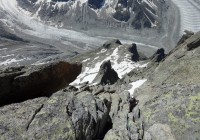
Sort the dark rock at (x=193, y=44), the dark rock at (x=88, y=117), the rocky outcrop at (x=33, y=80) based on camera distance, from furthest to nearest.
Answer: the dark rock at (x=193, y=44) → the rocky outcrop at (x=33, y=80) → the dark rock at (x=88, y=117)

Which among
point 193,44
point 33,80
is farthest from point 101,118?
point 193,44

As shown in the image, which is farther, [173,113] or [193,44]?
[193,44]

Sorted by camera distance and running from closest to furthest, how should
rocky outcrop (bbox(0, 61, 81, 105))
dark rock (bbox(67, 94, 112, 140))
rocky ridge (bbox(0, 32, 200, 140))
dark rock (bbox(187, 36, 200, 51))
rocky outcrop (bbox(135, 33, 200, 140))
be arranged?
1. rocky ridge (bbox(0, 32, 200, 140))
2. dark rock (bbox(67, 94, 112, 140))
3. rocky outcrop (bbox(135, 33, 200, 140))
4. rocky outcrop (bbox(0, 61, 81, 105))
5. dark rock (bbox(187, 36, 200, 51))

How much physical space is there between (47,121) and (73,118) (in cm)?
147

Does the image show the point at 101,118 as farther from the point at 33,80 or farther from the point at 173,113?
the point at 33,80

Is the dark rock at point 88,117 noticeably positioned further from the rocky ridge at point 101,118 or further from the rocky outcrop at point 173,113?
the rocky outcrop at point 173,113

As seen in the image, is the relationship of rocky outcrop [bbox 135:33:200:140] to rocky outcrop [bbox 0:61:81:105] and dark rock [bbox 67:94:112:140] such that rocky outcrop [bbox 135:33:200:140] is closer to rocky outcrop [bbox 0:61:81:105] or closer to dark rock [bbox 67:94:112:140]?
dark rock [bbox 67:94:112:140]

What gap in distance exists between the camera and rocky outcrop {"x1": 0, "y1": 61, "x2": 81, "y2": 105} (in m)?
24.6

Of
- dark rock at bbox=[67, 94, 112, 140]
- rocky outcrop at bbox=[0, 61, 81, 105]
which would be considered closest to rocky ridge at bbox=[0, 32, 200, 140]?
dark rock at bbox=[67, 94, 112, 140]

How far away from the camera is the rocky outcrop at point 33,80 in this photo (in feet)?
80.8

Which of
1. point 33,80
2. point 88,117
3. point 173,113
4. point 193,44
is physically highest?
point 33,80

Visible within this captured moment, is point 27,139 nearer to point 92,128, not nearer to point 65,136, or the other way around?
point 65,136

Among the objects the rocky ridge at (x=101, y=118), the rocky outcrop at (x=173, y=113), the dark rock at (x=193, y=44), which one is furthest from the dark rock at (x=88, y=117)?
the dark rock at (x=193, y=44)

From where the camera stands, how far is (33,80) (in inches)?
1011
